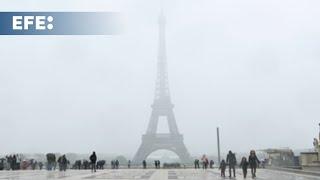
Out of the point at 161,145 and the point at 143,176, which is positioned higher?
the point at 161,145

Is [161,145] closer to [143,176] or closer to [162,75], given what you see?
[162,75]

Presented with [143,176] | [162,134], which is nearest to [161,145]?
[162,134]

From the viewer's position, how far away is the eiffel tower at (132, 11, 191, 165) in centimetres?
10462

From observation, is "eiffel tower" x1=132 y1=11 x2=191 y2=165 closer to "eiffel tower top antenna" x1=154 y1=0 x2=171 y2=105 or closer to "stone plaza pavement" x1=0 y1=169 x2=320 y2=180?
"eiffel tower top antenna" x1=154 y1=0 x2=171 y2=105

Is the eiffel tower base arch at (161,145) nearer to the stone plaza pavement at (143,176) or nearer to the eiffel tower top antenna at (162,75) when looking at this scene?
the eiffel tower top antenna at (162,75)

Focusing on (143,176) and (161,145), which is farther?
(161,145)

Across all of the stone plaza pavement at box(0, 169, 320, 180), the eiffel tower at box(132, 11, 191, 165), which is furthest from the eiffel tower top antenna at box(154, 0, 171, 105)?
the stone plaza pavement at box(0, 169, 320, 180)

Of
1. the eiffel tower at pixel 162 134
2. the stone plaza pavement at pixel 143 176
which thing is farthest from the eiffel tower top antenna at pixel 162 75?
the stone plaza pavement at pixel 143 176

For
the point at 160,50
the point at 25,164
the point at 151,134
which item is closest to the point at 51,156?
the point at 25,164

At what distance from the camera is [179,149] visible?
4139 inches

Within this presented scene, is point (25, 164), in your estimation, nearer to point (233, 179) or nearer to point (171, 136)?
point (233, 179)

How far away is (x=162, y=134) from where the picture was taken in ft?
353

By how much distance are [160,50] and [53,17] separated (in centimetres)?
7797

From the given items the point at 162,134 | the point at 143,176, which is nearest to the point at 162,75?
the point at 162,134
